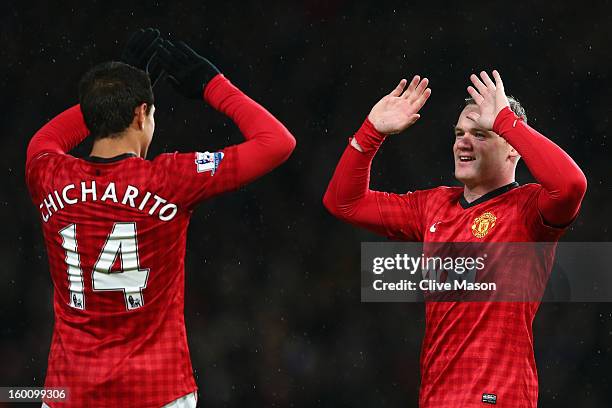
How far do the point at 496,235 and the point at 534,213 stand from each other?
15cm

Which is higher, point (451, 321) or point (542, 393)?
point (451, 321)

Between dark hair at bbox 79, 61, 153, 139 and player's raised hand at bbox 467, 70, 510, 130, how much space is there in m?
1.11

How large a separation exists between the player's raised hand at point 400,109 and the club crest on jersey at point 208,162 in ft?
2.56

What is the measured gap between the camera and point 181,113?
6449mm

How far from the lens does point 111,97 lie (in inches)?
105

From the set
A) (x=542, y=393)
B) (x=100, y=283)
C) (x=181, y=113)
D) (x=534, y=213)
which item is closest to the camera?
(x=100, y=283)

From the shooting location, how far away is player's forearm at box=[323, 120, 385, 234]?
3.32 meters

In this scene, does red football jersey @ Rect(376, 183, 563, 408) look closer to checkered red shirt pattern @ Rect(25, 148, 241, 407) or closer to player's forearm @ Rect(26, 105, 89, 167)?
checkered red shirt pattern @ Rect(25, 148, 241, 407)

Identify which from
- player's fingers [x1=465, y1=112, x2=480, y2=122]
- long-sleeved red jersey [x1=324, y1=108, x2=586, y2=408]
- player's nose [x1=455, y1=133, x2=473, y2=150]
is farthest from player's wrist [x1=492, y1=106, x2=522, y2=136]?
player's nose [x1=455, y1=133, x2=473, y2=150]

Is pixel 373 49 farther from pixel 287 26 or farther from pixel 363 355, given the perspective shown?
pixel 363 355

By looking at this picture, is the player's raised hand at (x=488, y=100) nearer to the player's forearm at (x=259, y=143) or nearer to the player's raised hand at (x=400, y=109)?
the player's raised hand at (x=400, y=109)

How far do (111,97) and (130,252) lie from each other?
0.45 meters

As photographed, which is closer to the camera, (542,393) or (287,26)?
(542,393)

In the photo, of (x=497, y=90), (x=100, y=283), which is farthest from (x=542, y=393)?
(x=100, y=283)
